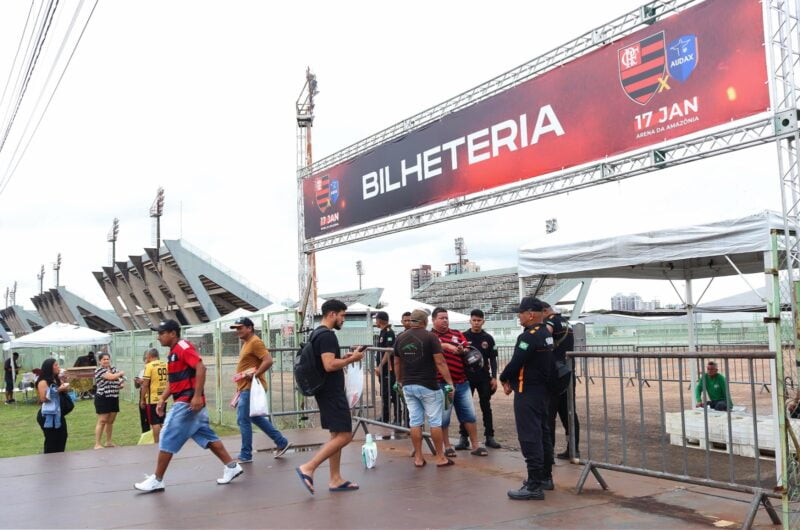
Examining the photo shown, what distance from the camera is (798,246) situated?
6.34 meters

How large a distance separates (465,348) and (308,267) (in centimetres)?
1443

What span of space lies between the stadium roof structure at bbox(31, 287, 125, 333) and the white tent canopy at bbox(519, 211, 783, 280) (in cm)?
7216

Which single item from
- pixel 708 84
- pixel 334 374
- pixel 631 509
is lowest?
pixel 631 509

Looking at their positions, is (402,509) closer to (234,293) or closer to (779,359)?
(779,359)

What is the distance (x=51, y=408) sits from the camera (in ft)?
→ 30.1

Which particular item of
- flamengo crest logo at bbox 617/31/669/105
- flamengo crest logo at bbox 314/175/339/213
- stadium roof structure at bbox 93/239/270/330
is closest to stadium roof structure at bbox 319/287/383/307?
stadium roof structure at bbox 93/239/270/330

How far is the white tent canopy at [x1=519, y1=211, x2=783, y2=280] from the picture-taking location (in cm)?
749

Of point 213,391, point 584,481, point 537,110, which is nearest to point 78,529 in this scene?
point 584,481

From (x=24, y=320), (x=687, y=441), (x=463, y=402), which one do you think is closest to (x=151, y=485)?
(x=463, y=402)

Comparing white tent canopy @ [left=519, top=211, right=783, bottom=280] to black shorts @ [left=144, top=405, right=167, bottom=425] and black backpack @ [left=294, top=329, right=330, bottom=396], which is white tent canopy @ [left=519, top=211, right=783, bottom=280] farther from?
black shorts @ [left=144, top=405, right=167, bottom=425]

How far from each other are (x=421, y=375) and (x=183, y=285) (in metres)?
51.8

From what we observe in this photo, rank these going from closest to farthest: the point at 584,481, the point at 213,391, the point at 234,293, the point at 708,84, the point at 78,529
→ the point at 78,529 → the point at 584,481 → the point at 708,84 → the point at 213,391 → the point at 234,293

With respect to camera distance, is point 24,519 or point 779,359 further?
point 24,519

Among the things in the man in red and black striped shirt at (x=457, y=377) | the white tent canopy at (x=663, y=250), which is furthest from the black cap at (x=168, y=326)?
the white tent canopy at (x=663, y=250)
